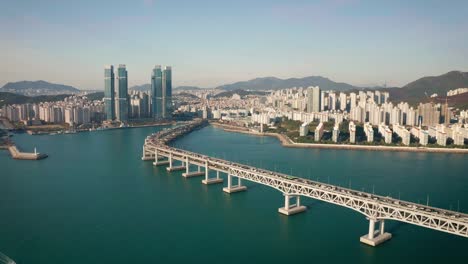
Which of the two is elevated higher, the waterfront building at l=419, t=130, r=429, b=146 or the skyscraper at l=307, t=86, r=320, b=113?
the skyscraper at l=307, t=86, r=320, b=113

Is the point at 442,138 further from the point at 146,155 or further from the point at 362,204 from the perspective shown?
the point at 146,155

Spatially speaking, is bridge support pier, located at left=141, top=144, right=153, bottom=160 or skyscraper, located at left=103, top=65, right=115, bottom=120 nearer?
bridge support pier, located at left=141, top=144, right=153, bottom=160

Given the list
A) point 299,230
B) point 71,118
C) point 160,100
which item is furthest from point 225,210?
point 160,100

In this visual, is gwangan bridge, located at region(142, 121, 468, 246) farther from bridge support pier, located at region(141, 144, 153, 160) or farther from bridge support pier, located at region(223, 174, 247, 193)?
bridge support pier, located at region(141, 144, 153, 160)

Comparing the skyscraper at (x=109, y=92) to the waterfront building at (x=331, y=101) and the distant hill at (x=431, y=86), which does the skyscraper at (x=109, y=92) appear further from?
the distant hill at (x=431, y=86)

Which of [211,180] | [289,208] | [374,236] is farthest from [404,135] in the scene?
[374,236]

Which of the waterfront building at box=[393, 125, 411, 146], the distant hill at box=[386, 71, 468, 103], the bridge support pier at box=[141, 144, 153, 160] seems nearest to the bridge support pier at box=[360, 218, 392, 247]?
Answer: the bridge support pier at box=[141, 144, 153, 160]

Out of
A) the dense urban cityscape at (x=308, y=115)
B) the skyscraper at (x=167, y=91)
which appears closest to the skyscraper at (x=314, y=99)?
the dense urban cityscape at (x=308, y=115)
